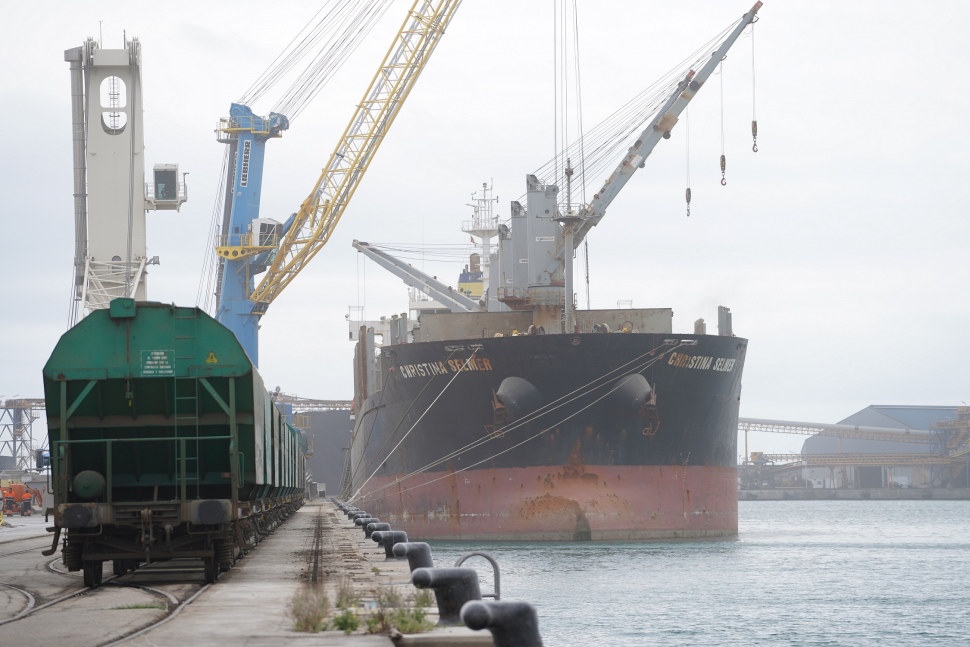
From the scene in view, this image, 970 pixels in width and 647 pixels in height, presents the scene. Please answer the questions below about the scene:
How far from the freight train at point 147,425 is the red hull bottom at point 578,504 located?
56.2 feet

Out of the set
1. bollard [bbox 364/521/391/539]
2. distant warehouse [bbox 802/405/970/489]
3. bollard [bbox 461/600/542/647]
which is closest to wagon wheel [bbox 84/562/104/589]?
bollard [bbox 364/521/391/539]

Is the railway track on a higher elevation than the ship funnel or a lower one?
lower

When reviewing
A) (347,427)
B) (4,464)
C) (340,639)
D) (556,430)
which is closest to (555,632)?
(340,639)

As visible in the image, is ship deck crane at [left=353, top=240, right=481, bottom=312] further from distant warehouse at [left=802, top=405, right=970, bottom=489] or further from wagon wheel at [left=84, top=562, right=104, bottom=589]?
distant warehouse at [left=802, top=405, right=970, bottom=489]

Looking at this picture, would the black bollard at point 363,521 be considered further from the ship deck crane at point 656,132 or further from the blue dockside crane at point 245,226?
the blue dockside crane at point 245,226

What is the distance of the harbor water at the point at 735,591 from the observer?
18.4m

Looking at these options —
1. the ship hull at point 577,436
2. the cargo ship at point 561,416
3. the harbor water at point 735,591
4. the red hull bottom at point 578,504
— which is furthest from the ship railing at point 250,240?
the harbor water at point 735,591

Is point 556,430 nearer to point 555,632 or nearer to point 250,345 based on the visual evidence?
point 555,632

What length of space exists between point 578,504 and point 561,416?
7.53 ft

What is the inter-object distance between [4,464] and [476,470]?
4048 inches

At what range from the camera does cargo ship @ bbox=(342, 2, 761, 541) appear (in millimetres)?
32312

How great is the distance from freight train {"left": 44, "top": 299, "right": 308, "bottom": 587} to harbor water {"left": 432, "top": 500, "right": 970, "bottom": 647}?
512 centimetres

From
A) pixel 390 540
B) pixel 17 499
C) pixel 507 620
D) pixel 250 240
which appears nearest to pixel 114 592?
pixel 390 540

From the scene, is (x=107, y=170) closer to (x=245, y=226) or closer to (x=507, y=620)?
(x=245, y=226)
